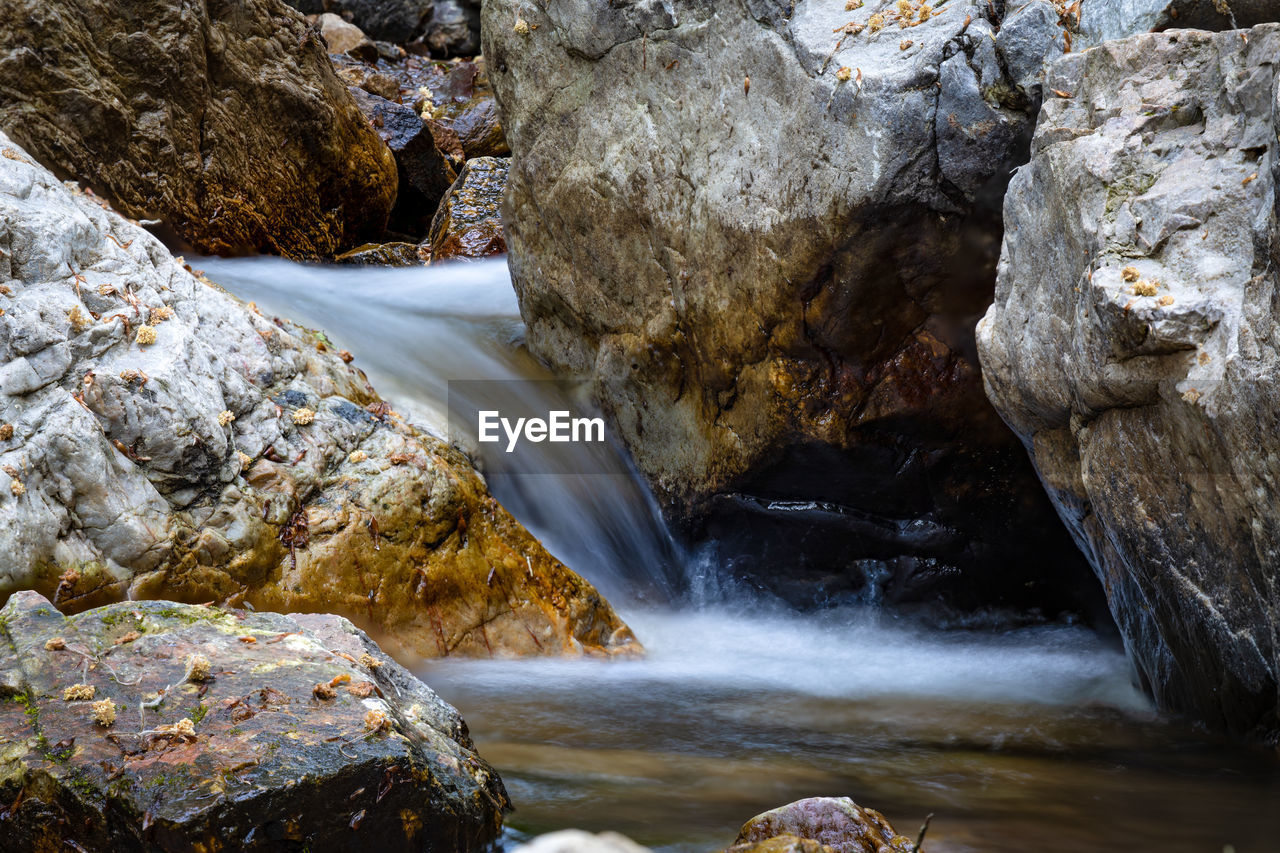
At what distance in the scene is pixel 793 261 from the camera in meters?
5.29

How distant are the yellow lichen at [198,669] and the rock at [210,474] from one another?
58.5 inches

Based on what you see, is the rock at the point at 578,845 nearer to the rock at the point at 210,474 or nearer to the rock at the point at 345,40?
the rock at the point at 210,474

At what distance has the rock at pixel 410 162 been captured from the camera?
11461 millimetres

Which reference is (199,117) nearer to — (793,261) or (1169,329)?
(793,261)

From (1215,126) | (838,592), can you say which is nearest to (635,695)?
(838,592)

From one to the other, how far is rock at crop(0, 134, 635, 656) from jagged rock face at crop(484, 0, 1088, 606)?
1426 mm

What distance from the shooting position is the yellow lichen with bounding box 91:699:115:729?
275cm

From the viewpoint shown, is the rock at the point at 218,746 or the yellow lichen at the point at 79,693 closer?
the rock at the point at 218,746

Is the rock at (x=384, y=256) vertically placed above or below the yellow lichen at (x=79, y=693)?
above

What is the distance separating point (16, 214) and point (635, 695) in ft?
12.6

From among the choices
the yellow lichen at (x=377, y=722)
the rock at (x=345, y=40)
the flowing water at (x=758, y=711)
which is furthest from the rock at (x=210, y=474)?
the rock at (x=345, y=40)

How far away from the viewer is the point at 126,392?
455cm

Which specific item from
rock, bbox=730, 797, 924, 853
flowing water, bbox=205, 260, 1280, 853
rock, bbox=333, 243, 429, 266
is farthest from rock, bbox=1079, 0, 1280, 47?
rock, bbox=333, 243, 429, 266

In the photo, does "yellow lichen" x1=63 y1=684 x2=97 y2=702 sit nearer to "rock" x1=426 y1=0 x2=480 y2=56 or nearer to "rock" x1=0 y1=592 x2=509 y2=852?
"rock" x1=0 y1=592 x2=509 y2=852
